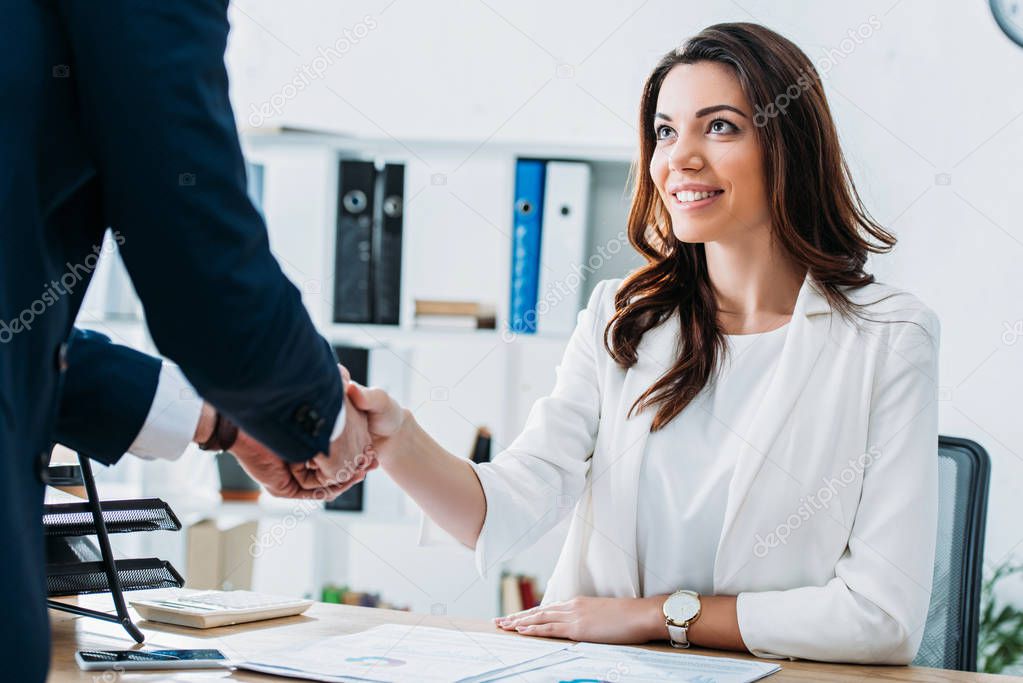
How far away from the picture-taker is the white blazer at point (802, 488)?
1.43m

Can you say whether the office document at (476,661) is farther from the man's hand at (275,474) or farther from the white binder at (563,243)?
the white binder at (563,243)

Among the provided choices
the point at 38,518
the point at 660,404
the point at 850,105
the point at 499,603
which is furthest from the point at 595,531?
the point at 850,105

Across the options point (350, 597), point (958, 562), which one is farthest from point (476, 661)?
point (350, 597)

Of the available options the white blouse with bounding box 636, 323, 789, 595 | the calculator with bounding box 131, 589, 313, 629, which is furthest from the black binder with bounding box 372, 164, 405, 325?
the calculator with bounding box 131, 589, 313, 629

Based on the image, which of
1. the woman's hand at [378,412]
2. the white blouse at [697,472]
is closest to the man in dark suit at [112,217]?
the woman's hand at [378,412]

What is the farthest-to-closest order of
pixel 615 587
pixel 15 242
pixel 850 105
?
1. pixel 850 105
2. pixel 615 587
3. pixel 15 242

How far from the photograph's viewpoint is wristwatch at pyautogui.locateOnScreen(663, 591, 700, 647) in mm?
1410

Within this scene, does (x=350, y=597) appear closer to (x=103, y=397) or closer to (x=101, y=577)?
(x=101, y=577)

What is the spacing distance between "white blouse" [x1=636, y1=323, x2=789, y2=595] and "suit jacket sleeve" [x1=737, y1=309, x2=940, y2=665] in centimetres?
17

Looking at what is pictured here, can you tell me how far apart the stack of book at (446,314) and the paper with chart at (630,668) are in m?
1.69

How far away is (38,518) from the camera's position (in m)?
0.79

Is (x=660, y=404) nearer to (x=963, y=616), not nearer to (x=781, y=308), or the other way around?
(x=781, y=308)

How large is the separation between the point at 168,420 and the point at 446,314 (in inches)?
68.2

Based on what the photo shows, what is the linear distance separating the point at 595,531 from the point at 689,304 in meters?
0.48
